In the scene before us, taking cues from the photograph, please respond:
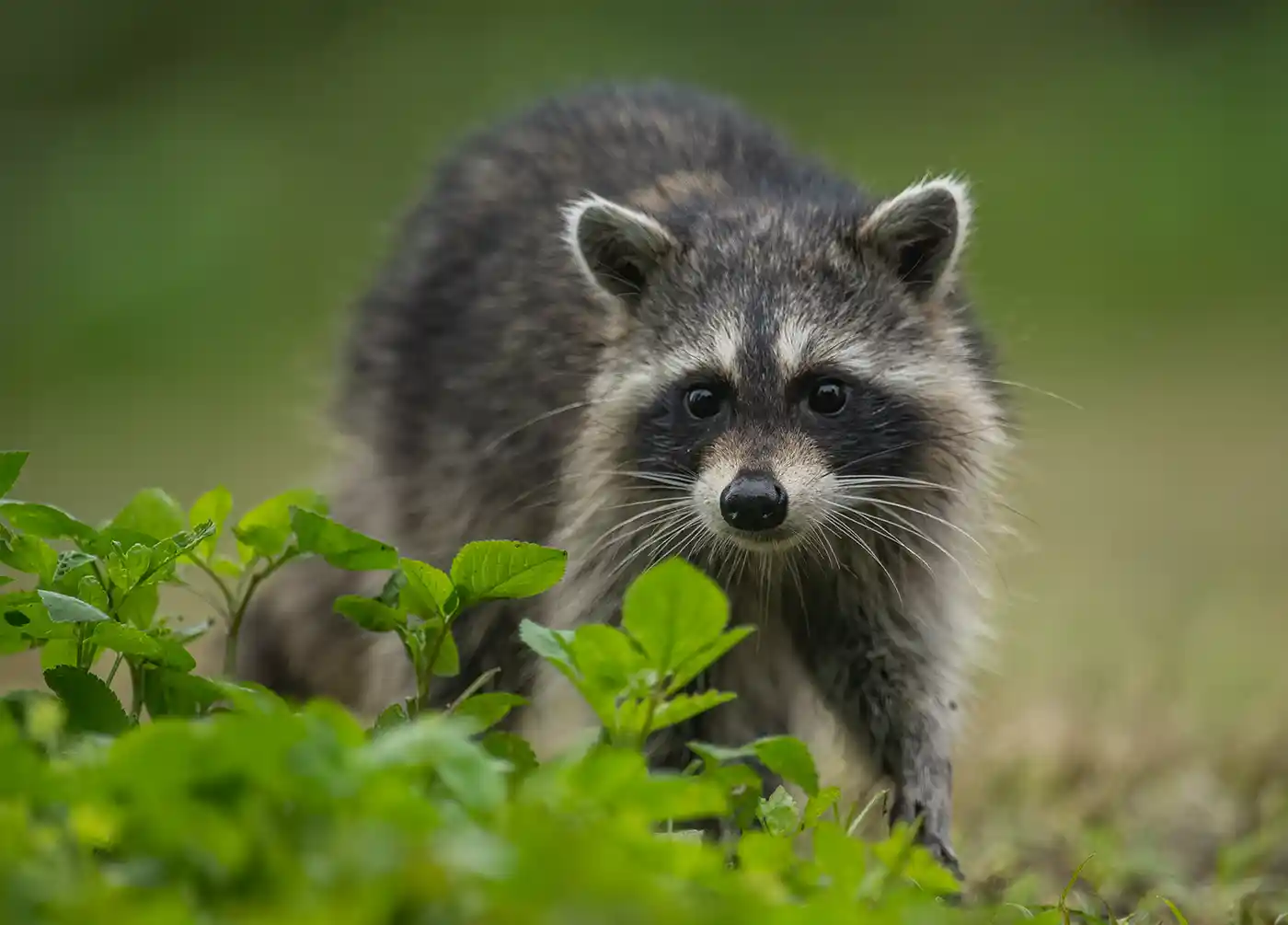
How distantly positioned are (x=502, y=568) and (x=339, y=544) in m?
0.27

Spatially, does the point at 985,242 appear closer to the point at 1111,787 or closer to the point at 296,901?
the point at 1111,787

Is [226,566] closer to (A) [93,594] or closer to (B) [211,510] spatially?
(B) [211,510]

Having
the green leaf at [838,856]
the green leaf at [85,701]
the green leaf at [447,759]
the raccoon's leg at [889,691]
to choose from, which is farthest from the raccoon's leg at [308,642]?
the green leaf at [447,759]

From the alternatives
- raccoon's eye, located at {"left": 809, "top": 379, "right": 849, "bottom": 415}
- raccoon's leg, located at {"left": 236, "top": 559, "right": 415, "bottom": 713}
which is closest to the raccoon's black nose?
raccoon's eye, located at {"left": 809, "top": 379, "right": 849, "bottom": 415}

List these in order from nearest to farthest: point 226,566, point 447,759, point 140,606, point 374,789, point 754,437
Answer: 1. point 374,789
2. point 447,759
3. point 140,606
4. point 226,566
5. point 754,437

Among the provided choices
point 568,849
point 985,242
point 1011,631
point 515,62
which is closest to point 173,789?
point 568,849

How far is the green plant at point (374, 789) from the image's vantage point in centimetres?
147

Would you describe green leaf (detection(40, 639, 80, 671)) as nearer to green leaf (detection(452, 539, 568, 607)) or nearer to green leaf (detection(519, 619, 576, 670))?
green leaf (detection(452, 539, 568, 607))

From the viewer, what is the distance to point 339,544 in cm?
249

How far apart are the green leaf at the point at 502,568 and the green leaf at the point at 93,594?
453 millimetres

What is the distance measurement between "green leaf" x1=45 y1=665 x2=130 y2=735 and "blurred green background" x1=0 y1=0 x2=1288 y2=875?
461 cm

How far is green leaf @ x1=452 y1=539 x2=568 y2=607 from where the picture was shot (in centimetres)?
233

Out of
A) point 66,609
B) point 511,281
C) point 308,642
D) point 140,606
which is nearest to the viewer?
point 66,609

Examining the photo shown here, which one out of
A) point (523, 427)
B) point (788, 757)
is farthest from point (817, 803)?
point (523, 427)
